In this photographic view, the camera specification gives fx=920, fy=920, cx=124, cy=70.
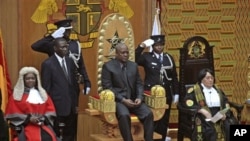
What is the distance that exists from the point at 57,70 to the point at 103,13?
6.33 ft

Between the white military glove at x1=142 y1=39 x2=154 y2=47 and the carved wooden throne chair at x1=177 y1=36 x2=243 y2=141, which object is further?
the carved wooden throne chair at x1=177 y1=36 x2=243 y2=141

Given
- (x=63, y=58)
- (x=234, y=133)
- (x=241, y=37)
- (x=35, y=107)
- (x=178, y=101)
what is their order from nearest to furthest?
(x=234, y=133), (x=35, y=107), (x=63, y=58), (x=178, y=101), (x=241, y=37)

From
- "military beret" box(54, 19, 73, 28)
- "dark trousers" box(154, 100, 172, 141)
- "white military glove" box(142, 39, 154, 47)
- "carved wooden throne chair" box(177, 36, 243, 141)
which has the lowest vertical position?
"dark trousers" box(154, 100, 172, 141)

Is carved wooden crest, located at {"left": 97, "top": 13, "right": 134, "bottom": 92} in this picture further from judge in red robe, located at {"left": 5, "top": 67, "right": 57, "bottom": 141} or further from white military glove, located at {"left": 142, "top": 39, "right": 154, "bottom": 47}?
judge in red robe, located at {"left": 5, "top": 67, "right": 57, "bottom": 141}

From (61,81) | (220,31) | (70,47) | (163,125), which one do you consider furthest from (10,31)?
(220,31)

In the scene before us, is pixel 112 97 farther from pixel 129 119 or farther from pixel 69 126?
pixel 69 126

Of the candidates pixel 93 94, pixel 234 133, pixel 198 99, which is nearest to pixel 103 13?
pixel 93 94

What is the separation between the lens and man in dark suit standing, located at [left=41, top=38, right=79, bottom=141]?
13.0 m

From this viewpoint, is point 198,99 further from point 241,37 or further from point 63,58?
point 241,37

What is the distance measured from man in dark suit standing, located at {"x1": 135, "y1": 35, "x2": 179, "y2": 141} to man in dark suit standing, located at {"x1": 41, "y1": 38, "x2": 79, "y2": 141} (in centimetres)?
125

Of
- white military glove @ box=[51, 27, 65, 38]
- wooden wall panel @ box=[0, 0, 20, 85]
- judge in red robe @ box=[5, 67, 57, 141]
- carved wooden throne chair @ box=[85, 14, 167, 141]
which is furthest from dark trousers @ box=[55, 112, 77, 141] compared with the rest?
wooden wall panel @ box=[0, 0, 20, 85]

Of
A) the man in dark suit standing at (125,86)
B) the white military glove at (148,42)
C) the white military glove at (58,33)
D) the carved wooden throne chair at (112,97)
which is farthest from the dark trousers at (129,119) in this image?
the white military glove at (58,33)

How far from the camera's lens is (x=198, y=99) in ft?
42.8

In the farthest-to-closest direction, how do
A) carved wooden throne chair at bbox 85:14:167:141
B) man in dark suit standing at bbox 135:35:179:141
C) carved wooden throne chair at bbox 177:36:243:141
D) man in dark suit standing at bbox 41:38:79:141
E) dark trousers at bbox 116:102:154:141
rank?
carved wooden throne chair at bbox 177:36:243:141 < man in dark suit standing at bbox 135:35:179:141 < man in dark suit standing at bbox 41:38:79:141 < carved wooden throne chair at bbox 85:14:167:141 < dark trousers at bbox 116:102:154:141
